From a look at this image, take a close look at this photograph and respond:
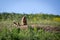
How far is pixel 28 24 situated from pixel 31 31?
0.45 m

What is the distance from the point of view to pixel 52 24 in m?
4.38

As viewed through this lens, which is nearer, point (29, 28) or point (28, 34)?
point (28, 34)

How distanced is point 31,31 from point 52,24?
0.60 meters

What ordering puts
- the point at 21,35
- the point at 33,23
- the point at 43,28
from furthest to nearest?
1. the point at 33,23
2. the point at 43,28
3. the point at 21,35

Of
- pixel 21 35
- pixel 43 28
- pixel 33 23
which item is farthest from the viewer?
pixel 33 23

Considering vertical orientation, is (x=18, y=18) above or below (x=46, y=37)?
above

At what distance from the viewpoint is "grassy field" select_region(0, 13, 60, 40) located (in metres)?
A: 3.83

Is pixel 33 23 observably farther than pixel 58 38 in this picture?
Yes

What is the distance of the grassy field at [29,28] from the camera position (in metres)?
3.83

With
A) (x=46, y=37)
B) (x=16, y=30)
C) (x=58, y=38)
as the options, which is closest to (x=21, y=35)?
(x=16, y=30)

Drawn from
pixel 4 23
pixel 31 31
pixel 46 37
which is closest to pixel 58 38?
pixel 46 37

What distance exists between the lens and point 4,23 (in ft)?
14.5

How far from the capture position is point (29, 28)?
4.12 metres

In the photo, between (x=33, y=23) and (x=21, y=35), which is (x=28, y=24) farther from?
(x=21, y=35)
